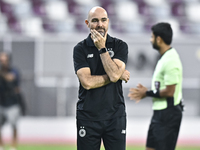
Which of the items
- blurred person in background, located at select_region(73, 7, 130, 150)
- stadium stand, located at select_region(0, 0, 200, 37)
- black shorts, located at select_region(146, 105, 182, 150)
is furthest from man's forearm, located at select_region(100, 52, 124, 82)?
stadium stand, located at select_region(0, 0, 200, 37)

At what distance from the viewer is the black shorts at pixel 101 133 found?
4.33 m

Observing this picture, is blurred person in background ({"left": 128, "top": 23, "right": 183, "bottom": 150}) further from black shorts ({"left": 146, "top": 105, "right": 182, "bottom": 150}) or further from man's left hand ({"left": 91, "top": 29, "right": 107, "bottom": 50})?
man's left hand ({"left": 91, "top": 29, "right": 107, "bottom": 50})

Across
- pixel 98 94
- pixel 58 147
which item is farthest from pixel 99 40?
pixel 58 147

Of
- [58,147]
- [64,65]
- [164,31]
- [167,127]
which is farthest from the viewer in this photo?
[64,65]

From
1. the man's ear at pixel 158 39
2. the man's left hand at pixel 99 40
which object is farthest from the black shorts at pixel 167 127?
the man's left hand at pixel 99 40

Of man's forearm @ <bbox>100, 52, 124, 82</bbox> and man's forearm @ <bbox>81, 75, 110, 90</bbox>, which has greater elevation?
man's forearm @ <bbox>100, 52, 124, 82</bbox>

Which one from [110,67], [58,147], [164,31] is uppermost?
[164,31]

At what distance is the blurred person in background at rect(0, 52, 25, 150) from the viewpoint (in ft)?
28.9

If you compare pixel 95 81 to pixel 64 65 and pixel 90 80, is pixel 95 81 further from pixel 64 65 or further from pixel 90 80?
pixel 64 65

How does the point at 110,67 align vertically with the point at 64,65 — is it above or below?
above

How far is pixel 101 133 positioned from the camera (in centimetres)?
435

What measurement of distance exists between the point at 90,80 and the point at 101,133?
21.1 inches

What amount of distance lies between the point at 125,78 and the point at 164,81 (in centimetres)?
98

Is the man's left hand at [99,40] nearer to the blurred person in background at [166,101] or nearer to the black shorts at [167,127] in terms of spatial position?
the blurred person in background at [166,101]
